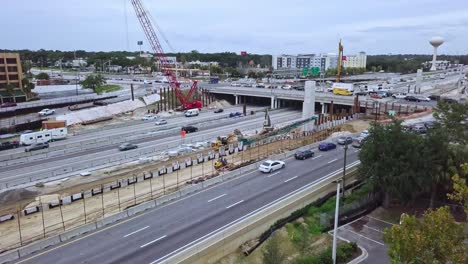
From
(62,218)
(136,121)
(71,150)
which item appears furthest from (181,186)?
(136,121)

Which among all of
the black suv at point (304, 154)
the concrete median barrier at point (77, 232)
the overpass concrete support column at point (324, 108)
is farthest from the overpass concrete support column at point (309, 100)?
the concrete median barrier at point (77, 232)

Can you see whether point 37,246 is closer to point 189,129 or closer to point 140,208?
point 140,208

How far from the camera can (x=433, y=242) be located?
13586 mm

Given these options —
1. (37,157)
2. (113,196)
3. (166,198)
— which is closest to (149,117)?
(37,157)

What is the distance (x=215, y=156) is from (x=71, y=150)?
22.7m

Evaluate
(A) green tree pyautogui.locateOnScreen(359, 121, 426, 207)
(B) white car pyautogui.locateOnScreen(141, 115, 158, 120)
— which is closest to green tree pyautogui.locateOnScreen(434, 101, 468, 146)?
(A) green tree pyautogui.locateOnScreen(359, 121, 426, 207)

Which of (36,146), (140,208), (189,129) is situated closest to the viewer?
(140,208)

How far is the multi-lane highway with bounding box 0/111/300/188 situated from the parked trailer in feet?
33.6

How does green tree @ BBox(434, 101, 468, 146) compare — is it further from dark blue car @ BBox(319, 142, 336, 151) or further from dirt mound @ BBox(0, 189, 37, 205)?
dirt mound @ BBox(0, 189, 37, 205)

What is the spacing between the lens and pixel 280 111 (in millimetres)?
103188

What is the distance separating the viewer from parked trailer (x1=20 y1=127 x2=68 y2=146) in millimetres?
59081

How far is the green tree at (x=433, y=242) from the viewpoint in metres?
13.3

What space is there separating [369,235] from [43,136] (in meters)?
54.7

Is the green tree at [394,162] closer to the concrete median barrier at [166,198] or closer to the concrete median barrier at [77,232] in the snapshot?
the concrete median barrier at [166,198]
